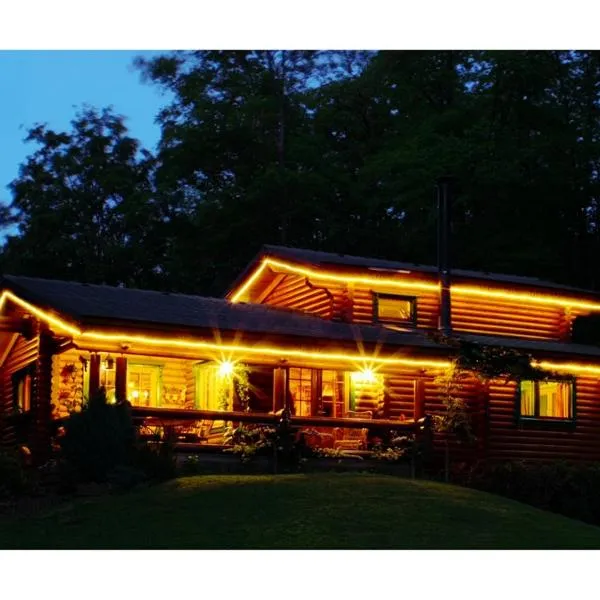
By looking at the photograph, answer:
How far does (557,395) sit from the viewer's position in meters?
34.0

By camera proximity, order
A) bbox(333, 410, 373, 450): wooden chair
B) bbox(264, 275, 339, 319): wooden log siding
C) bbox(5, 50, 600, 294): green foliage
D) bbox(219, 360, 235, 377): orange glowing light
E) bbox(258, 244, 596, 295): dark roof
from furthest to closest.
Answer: bbox(5, 50, 600, 294): green foliage → bbox(264, 275, 339, 319): wooden log siding → bbox(258, 244, 596, 295): dark roof → bbox(333, 410, 373, 450): wooden chair → bbox(219, 360, 235, 377): orange glowing light

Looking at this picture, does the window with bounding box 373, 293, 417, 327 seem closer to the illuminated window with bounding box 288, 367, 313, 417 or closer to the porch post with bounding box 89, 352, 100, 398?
the illuminated window with bounding box 288, 367, 313, 417

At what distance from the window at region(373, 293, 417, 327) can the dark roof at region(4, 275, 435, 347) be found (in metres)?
1.05

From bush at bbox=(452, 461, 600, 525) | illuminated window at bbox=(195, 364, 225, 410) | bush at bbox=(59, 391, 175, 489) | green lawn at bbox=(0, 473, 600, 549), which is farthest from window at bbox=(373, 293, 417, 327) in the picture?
bush at bbox=(59, 391, 175, 489)

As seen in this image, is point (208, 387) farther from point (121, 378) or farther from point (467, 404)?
point (467, 404)

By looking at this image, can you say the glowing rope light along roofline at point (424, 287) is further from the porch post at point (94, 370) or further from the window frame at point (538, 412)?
the porch post at point (94, 370)

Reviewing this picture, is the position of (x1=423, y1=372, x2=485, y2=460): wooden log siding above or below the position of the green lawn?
above

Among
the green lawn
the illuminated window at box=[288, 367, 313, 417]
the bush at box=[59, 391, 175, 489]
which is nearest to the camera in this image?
the green lawn

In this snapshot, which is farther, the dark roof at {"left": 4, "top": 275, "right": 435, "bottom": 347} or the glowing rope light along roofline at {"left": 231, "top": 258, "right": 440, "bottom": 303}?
the glowing rope light along roofline at {"left": 231, "top": 258, "right": 440, "bottom": 303}

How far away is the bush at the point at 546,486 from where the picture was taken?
28641mm

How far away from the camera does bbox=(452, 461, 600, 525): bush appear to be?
94.0 feet

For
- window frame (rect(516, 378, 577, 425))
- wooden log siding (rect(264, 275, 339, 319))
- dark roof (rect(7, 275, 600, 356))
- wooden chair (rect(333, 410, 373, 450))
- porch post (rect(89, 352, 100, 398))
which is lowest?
wooden chair (rect(333, 410, 373, 450))

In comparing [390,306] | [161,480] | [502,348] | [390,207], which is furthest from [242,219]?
Answer: [161,480]

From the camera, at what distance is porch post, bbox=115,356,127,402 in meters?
27.1
